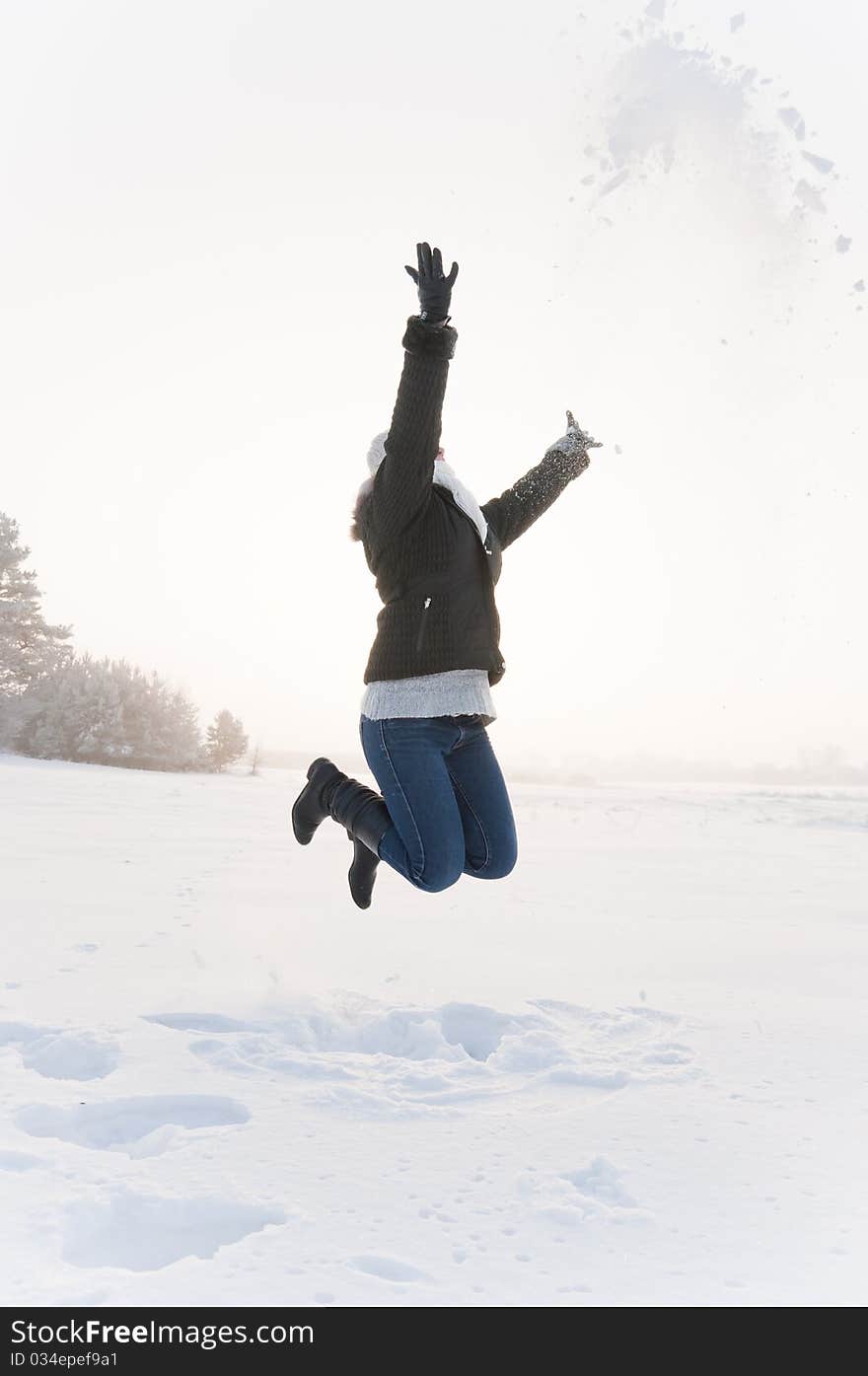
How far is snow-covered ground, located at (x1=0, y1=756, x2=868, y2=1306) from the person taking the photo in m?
1.89

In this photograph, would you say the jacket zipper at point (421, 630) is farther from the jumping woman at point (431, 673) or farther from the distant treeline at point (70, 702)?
the distant treeline at point (70, 702)

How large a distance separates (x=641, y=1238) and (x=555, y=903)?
392cm

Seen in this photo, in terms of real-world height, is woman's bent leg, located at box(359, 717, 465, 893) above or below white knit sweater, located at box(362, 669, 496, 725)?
below

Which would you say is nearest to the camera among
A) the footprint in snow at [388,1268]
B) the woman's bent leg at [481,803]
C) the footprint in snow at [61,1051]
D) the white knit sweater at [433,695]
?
the footprint in snow at [388,1268]

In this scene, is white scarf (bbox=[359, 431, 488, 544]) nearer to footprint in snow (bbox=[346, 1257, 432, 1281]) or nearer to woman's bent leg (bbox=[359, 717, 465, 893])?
woman's bent leg (bbox=[359, 717, 465, 893])

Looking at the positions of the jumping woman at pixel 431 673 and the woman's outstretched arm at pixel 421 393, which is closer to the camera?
the woman's outstretched arm at pixel 421 393

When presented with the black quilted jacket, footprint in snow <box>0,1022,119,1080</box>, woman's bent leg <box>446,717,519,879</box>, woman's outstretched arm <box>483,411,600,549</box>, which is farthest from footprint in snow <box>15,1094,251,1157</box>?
woman's outstretched arm <box>483,411,600,549</box>

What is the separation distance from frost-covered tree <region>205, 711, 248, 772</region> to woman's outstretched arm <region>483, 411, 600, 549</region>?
15.7 meters

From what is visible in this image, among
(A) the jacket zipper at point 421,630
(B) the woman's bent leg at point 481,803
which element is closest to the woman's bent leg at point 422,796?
(B) the woman's bent leg at point 481,803

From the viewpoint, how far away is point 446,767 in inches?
125

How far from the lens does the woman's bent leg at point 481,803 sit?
10.5 ft

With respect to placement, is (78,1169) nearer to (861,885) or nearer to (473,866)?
(473,866)

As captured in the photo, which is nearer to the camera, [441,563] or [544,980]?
[441,563]
